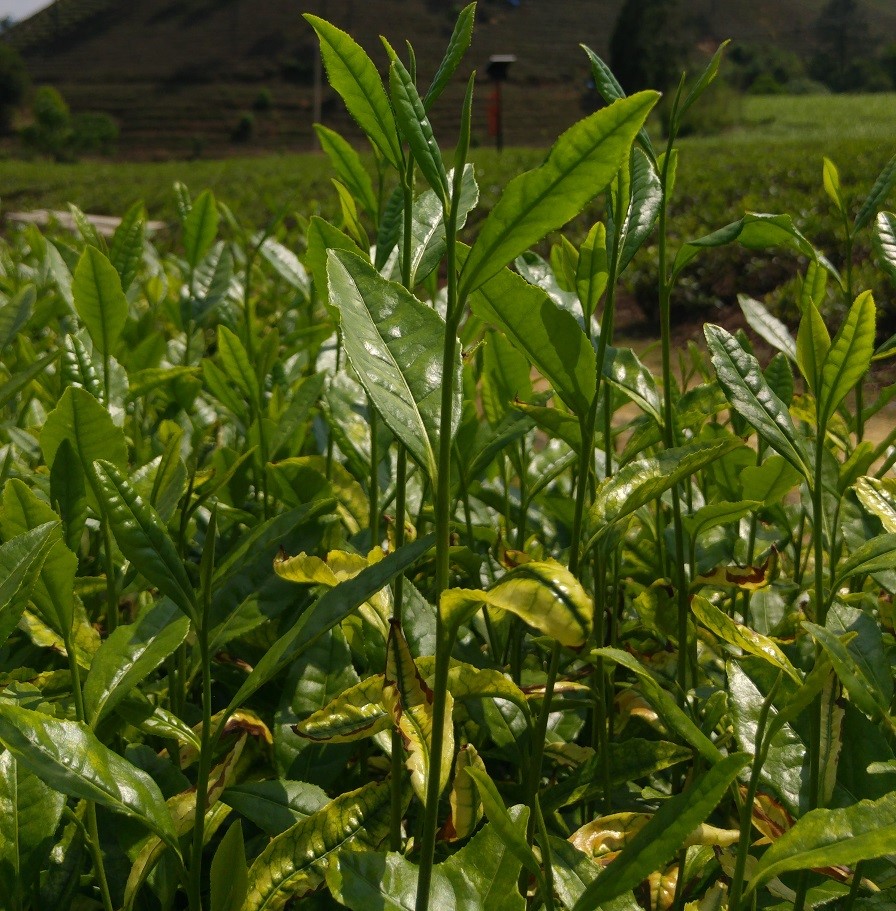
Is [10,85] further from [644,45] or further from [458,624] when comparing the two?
[458,624]

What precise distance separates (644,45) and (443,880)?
2194 inches

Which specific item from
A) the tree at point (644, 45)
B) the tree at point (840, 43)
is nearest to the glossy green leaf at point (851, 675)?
the tree at point (644, 45)

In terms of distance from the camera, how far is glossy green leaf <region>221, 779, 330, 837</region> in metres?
0.80

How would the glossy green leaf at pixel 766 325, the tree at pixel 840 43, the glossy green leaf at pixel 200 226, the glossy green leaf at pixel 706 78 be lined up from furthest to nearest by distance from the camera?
the tree at pixel 840 43 → the glossy green leaf at pixel 200 226 → the glossy green leaf at pixel 766 325 → the glossy green leaf at pixel 706 78

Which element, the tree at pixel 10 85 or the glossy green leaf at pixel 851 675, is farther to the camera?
the tree at pixel 10 85

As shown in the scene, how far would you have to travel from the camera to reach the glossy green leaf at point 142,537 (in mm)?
711

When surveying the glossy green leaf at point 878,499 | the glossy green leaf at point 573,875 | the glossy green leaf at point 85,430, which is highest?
the glossy green leaf at point 85,430

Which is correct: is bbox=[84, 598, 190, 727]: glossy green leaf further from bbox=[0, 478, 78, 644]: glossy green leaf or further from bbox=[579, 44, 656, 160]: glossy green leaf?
bbox=[579, 44, 656, 160]: glossy green leaf

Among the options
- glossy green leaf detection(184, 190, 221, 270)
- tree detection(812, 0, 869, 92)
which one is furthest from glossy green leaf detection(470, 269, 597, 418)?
tree detection(812, 0, 869, 92)

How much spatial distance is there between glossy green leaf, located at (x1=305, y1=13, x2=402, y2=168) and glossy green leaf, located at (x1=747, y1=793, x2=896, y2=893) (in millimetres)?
579

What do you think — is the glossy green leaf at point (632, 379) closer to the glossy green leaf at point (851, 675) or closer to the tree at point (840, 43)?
the glossy green leaf at point (851, 675)

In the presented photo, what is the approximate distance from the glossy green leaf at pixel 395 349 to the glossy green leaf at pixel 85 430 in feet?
1.01

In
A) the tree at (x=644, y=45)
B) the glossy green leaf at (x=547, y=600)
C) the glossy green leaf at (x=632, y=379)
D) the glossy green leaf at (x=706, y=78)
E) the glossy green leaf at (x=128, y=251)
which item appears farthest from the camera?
the tree at (x=644, y=45)

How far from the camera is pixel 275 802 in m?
0.81
